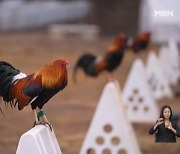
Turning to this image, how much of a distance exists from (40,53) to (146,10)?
7287 mm

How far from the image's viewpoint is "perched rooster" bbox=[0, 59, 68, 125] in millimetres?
5977

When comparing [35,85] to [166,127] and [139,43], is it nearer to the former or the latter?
[166,127]

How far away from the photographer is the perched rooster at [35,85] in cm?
598

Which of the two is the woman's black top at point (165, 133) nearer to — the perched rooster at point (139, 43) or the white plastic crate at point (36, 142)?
the white plastic crate at point (36, 142)

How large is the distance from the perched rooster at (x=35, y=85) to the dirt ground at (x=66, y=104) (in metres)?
2.18

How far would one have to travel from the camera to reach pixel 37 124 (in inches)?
237

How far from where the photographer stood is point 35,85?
19.6 feet

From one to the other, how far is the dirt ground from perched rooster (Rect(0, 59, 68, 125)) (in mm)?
2182

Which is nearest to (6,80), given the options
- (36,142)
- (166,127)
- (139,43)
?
(36,142)

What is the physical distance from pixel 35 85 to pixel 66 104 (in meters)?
7.30

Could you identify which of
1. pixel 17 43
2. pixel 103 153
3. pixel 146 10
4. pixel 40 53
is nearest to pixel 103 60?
pixel 103 153

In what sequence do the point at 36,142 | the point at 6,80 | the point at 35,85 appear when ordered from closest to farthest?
the point at 36,142 → the point at 35,85 → the point at 6,80

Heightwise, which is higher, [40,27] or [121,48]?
[121,48]

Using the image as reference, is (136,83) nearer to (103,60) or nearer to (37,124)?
(103,60)
